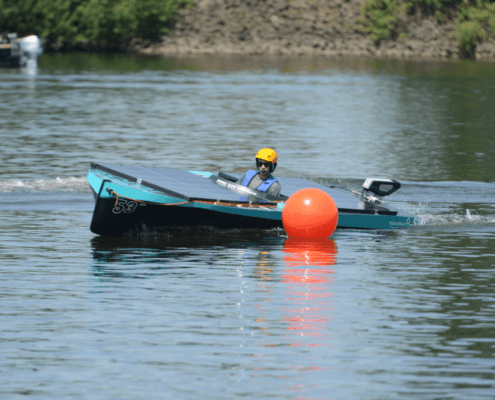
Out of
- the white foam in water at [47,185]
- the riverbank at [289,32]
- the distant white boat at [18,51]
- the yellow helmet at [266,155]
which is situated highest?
the riverbank at [289,32]

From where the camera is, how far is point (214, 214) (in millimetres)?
21453

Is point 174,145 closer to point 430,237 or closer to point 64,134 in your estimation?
point 64,134

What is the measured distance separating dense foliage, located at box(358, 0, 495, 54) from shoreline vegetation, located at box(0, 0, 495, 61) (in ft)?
0.39

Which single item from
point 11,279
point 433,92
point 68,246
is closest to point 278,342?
point 11,279

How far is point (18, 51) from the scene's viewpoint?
88688mm

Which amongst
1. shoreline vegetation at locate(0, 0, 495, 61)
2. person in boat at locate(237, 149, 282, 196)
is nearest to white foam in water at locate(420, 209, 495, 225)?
person in boat at locate(237, 149, 282, 196)

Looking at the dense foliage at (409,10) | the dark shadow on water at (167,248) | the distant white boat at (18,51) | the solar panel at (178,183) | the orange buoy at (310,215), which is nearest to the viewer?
the dark shadow on water at (167,248)

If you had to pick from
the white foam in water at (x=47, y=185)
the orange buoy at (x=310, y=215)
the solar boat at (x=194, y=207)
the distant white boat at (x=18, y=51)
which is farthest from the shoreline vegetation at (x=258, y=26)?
the orange buoy at (x=310, y=215)

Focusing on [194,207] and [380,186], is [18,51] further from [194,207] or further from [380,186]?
[194,207]

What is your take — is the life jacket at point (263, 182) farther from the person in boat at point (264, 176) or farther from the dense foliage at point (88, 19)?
the dense foliage at point (88, 19)

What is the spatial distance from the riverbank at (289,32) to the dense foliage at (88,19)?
7.76 feet

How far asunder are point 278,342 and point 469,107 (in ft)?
145

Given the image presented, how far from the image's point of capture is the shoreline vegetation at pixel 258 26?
120 metres

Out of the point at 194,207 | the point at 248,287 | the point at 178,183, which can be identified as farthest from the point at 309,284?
the point at 178,183
